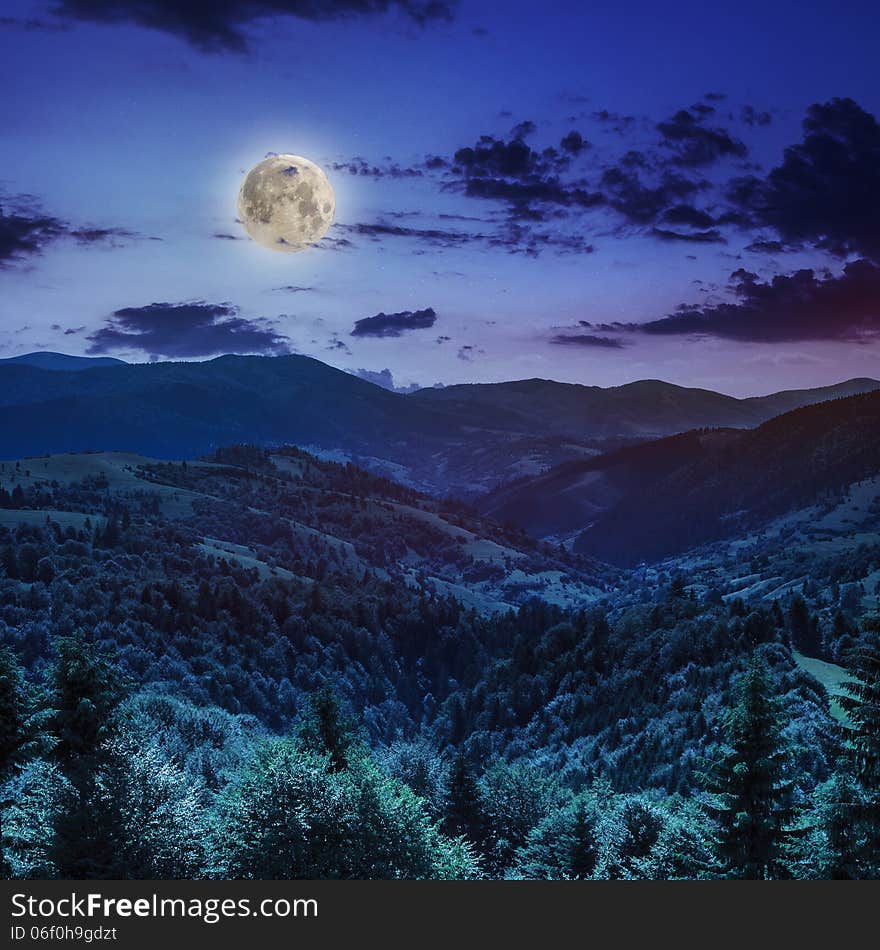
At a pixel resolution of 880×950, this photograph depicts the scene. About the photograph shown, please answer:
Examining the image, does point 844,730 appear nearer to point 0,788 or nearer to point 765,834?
point 765,834

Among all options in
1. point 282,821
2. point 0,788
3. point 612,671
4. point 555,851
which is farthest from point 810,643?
point 0,788

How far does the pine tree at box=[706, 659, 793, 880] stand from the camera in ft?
122

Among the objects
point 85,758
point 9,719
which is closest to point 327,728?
point 85,758

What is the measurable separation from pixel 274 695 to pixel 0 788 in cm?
14712

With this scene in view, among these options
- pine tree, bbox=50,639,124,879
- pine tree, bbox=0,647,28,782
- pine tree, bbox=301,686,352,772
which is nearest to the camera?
pine tree, bbox=0,647,28,782

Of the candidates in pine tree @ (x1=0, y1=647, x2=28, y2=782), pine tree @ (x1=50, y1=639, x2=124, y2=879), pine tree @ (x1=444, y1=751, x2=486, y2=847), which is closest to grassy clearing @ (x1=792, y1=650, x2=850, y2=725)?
pine tree @ (x1=444, y1=751, x2=486, y2=847)

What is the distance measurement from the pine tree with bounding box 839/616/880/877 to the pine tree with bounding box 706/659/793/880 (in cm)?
278

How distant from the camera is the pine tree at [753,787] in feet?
122

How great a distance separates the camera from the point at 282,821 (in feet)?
137

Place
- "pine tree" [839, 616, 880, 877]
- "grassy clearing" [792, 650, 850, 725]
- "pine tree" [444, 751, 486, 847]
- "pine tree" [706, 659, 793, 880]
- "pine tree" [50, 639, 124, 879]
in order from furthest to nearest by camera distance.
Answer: "grassy clearing" [792, 650, 850, 725] < "pine tree" [444, 751, 486, 847] < "pine tree" [50, 639, 124, 879] < "pine tree" [706, 659, 793, 880] < "pine tree" [839, 616, 880, 877]

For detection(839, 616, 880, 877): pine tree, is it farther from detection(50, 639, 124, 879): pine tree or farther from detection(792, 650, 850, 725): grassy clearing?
detection(792, 650, 850, 725): grassy clearing

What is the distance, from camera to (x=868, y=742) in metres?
35.2

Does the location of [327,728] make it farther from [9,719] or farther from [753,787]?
[753,787]

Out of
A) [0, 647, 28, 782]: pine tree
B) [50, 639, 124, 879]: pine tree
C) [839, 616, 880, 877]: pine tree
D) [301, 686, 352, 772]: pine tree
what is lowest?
[301, 686, 352, 772]: pine tree
